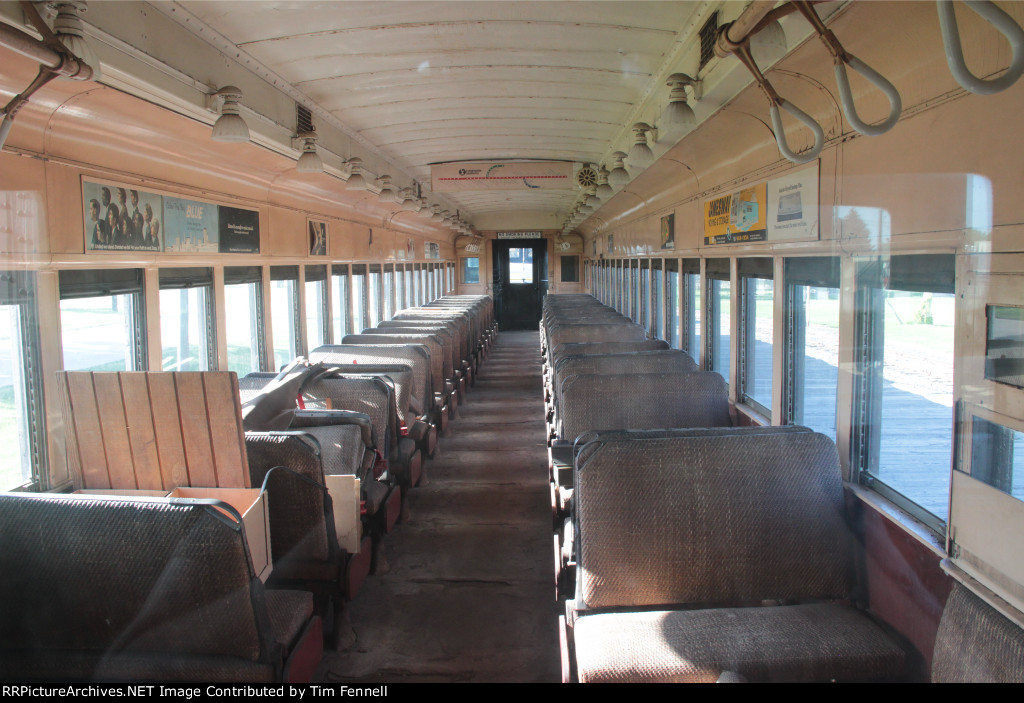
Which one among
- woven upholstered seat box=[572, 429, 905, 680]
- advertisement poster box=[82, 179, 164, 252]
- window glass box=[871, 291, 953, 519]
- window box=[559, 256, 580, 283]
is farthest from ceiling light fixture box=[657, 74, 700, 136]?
window box=[559, 256, 580, 283]

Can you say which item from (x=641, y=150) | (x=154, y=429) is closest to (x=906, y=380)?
(x=641, y=150)

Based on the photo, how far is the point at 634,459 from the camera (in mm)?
2734

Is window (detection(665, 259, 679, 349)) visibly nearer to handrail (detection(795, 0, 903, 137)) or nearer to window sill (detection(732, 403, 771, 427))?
window sill (detection(732, 403, 771, 427))

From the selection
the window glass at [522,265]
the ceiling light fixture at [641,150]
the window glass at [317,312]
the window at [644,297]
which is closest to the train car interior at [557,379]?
the ceiling light fixture at [641,150]

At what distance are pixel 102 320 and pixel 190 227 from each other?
1.09 metres

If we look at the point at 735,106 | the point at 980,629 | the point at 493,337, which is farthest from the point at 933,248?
the point at 493,337

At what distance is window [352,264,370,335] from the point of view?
33.4ft

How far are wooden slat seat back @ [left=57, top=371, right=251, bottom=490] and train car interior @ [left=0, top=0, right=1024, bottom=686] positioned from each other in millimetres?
14

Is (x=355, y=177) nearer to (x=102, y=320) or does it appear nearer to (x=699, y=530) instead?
(x=102, y=320)

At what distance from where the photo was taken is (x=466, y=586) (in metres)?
4.30

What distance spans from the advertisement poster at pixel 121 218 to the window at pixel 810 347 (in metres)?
4.00

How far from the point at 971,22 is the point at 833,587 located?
208 cm

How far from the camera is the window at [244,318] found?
5.84 m
